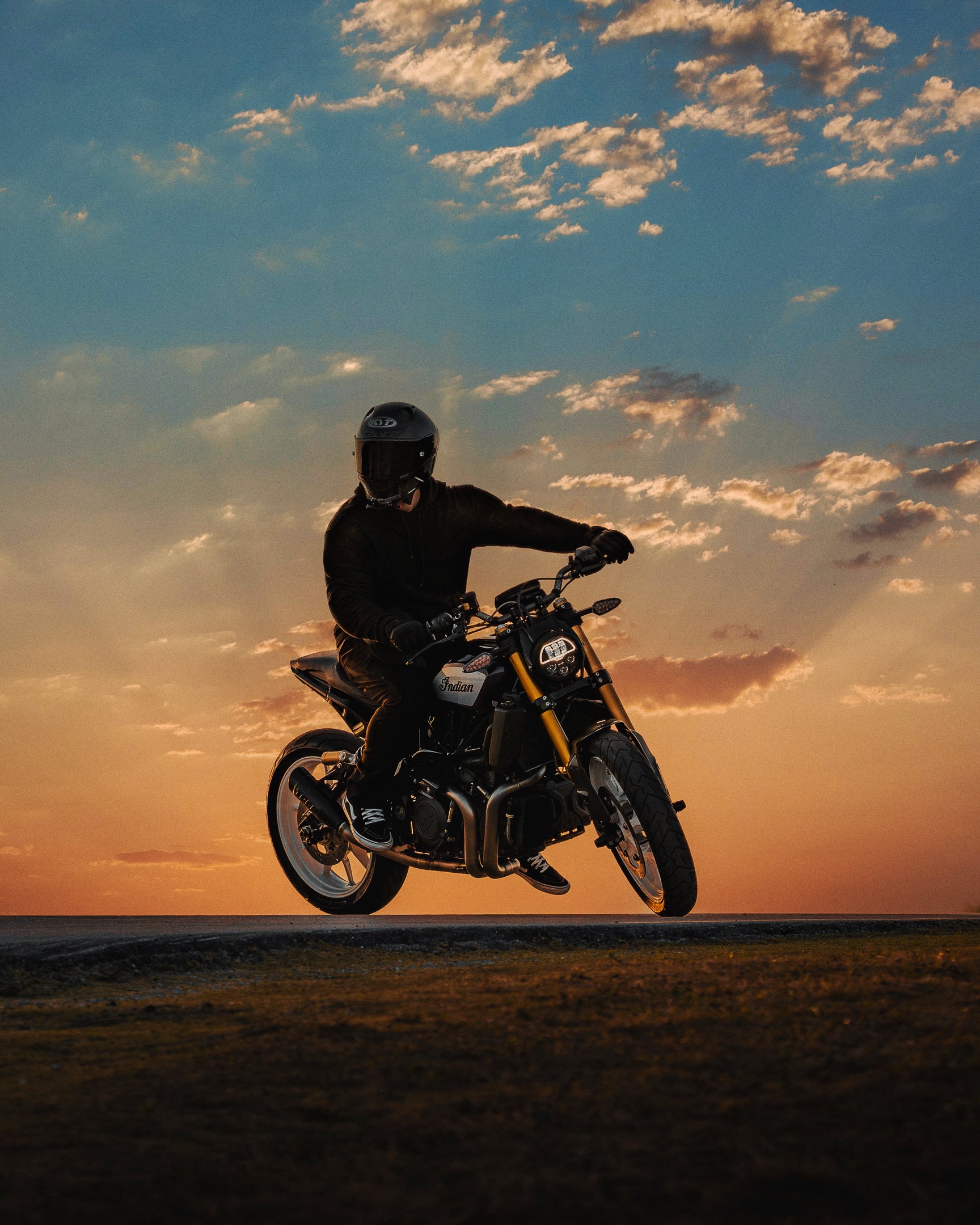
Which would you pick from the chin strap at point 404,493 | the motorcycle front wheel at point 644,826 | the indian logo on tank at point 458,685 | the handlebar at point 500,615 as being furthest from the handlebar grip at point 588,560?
the chin strap at point 404,493

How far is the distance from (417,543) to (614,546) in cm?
138

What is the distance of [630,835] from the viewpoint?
19.7ft

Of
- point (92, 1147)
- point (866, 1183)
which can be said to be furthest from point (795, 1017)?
point (92, 1147)

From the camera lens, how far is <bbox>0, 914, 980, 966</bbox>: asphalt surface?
23.8ft

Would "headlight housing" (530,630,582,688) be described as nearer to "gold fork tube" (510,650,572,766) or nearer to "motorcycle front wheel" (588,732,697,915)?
"gold fork tube" (510,650,572,766)

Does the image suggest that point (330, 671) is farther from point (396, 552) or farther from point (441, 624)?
point (441, 624)

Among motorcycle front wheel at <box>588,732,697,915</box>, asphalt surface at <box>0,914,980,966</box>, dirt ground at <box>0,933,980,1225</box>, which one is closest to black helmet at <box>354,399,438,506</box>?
motorcycle front wheel at <box>588,732,697,915</box>

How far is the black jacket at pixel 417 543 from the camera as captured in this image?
24.1ft

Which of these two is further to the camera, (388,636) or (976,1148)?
(388,636)

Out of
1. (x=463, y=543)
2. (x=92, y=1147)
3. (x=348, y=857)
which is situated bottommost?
(x=92, y=1147)

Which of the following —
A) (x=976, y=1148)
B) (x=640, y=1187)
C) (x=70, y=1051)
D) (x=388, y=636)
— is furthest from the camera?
(x=388, y=636)

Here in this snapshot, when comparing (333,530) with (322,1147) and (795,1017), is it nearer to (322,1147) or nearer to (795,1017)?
(795,1017)

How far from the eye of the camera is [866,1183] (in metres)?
2.32

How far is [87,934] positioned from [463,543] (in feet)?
13.1
